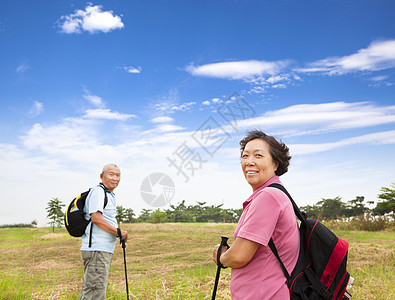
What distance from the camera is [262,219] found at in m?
1.52

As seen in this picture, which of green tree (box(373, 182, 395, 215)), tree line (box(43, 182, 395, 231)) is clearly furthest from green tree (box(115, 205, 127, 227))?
green tree (box(373, 182, 395, 215))

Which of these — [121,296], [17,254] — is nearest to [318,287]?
[121,296]

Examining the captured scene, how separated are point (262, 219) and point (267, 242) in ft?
0.35

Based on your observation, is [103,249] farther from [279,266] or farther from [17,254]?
[17,254]

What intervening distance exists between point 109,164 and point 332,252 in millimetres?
2926

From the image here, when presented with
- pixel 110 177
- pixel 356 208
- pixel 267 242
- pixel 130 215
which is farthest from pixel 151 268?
pixel 356 208

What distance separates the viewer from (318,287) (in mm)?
1672

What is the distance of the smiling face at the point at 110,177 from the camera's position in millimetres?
3939

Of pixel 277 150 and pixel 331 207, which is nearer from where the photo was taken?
pixel 277 150

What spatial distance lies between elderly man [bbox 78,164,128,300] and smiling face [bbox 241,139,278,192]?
7.74ft

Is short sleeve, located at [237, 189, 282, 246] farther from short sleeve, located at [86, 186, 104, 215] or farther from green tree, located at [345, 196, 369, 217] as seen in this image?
green tree, located at [345, 196, 369, 217]

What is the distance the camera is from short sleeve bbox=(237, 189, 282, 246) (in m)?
1.52

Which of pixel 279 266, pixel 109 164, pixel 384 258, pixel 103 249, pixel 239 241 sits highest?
pixel 109 164

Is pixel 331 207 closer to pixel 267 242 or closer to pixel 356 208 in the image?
pixel 356 208
